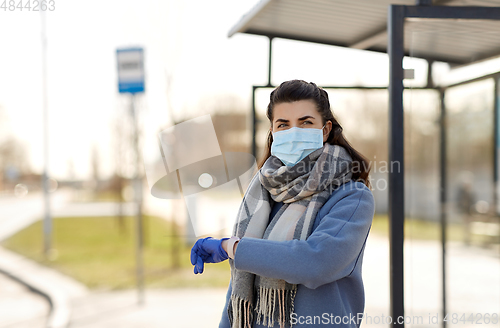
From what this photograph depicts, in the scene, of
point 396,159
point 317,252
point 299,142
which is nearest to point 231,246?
point 317,252

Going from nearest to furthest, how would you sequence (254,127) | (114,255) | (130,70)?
1. (254,127)
2. (130,70)
3. (114,255)

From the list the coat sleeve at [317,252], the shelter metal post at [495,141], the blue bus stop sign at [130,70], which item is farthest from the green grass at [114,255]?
the coat sleeve at [317,252]

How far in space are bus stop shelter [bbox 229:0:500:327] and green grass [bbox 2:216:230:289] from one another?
331 cm

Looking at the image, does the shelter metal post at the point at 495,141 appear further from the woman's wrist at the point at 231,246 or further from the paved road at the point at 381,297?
the woman's wrist at the point at 231,246

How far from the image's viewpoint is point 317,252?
4.18 feet

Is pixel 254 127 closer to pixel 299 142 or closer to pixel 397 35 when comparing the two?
pixel 397 35

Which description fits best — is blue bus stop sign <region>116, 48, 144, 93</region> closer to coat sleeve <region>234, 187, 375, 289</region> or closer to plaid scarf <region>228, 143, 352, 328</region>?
plaid scarf <region>228, 143, 352, 328</region>

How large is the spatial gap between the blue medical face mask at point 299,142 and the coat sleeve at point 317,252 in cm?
24

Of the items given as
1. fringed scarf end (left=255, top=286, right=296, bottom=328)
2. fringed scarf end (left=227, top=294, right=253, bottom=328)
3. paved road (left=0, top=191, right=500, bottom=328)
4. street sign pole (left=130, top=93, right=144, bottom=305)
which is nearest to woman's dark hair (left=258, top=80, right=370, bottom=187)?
fringed scarf end (left=255, top=286, right=296, bottom=328)

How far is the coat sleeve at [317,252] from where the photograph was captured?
1270 mm

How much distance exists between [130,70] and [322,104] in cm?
358

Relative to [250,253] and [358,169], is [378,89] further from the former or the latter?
[250,253]

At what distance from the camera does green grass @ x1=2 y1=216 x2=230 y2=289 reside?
5984 mm

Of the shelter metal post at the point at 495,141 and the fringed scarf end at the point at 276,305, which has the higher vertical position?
the shelter metal post at the point at 495,141
